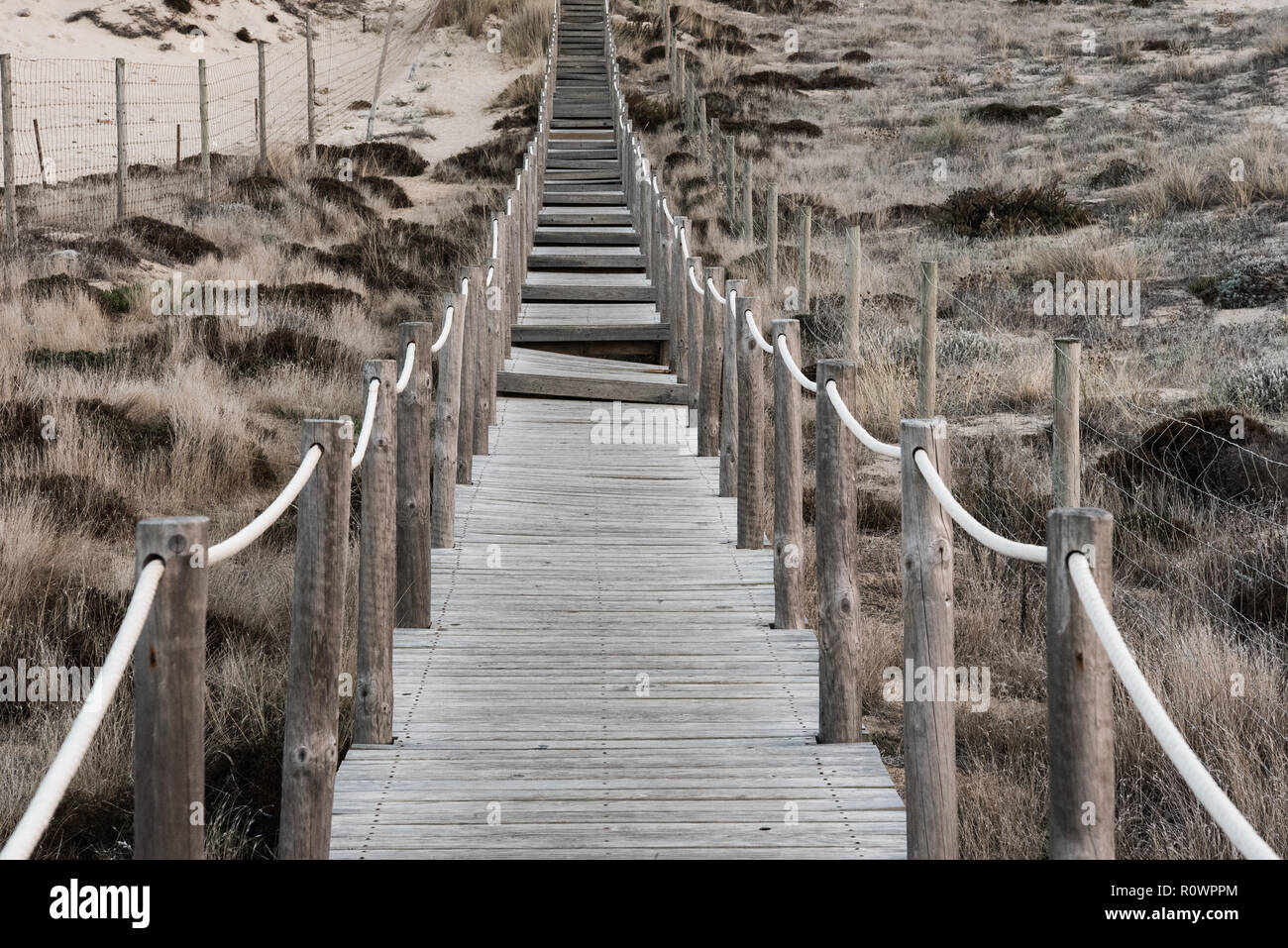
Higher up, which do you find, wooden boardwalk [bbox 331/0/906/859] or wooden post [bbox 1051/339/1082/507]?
wooden post [bbox 1051/339/1082/507]

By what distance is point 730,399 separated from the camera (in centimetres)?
765

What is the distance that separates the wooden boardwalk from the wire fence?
52.2 feet

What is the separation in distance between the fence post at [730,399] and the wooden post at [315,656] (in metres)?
3.86

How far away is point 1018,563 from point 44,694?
451cm

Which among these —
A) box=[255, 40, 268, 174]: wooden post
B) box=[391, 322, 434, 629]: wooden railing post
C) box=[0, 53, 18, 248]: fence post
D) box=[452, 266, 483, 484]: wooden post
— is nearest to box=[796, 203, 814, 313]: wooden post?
box=[452, 266, 483, 484]: wooden post

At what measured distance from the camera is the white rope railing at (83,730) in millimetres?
1875

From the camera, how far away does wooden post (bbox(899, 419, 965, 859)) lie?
3523 millimetres

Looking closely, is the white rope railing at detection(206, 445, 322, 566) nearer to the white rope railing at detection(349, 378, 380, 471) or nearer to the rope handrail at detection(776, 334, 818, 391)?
the white rope railing at detection(349, 378, 380, 471)

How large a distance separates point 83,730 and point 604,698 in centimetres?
310

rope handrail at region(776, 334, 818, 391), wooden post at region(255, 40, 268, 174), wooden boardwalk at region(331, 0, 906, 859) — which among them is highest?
A: wooden post at region(255, 40, 268, 174)

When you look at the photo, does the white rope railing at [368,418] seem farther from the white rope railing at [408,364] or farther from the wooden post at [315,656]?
the white rope railing at [408,364]

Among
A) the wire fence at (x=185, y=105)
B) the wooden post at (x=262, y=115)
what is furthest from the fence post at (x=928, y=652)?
the wooden post at (x=262, y=115)

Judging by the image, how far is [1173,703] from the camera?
4.90 metres
